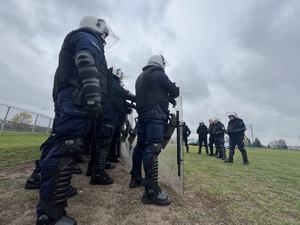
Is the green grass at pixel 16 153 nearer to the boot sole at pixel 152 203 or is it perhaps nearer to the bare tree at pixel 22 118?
the boot sole at pixel 152 203

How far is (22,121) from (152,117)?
14145 millimetres

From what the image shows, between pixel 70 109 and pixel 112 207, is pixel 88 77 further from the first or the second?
pixel 112 207

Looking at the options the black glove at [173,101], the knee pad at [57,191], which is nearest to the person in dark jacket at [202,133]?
the black glove at [173,101]

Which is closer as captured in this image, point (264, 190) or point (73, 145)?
point (73, 145)

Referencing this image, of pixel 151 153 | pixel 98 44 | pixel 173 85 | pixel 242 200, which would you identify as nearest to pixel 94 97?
pixel 98 44

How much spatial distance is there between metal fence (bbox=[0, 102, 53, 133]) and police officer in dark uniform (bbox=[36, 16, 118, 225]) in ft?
38.8

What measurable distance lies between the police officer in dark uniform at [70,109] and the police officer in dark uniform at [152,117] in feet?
2.54

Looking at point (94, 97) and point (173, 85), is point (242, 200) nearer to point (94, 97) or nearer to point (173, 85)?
point (173, 85)

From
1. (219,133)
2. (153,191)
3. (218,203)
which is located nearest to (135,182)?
(153,191)

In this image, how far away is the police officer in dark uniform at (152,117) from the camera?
2748 millimetres

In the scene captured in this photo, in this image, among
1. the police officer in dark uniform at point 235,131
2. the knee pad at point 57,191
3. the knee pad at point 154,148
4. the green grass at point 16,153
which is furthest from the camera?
the police officer in dark uniform at point 235,131

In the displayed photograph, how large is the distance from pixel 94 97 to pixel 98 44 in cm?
75

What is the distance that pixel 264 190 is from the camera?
12.4ft

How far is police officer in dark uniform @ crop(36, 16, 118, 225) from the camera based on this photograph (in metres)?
1.89
